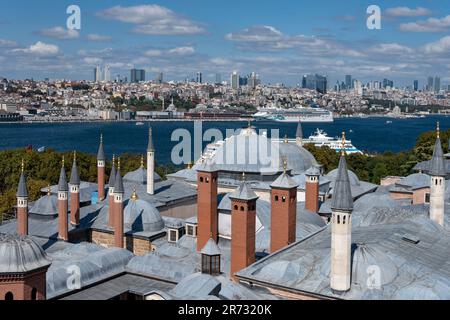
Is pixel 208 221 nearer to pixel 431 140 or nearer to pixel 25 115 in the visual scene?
pixel 431 140

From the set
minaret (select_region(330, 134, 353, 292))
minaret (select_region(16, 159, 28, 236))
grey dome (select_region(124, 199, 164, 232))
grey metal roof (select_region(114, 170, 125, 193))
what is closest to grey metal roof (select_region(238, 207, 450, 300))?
minaret (select_region(330, 134, 353, 292))

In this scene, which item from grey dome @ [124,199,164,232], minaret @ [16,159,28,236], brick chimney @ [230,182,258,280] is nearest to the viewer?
brick chimney @ [230,182,258,280]

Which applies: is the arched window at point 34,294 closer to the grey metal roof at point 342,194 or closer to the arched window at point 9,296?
the arched window at point 9,296

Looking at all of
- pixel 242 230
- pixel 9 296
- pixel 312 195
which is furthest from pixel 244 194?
pixel 312 195

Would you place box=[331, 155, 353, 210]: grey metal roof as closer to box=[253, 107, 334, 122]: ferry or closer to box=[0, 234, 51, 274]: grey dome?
box=[0, 234, 51, 274]: grey dome
